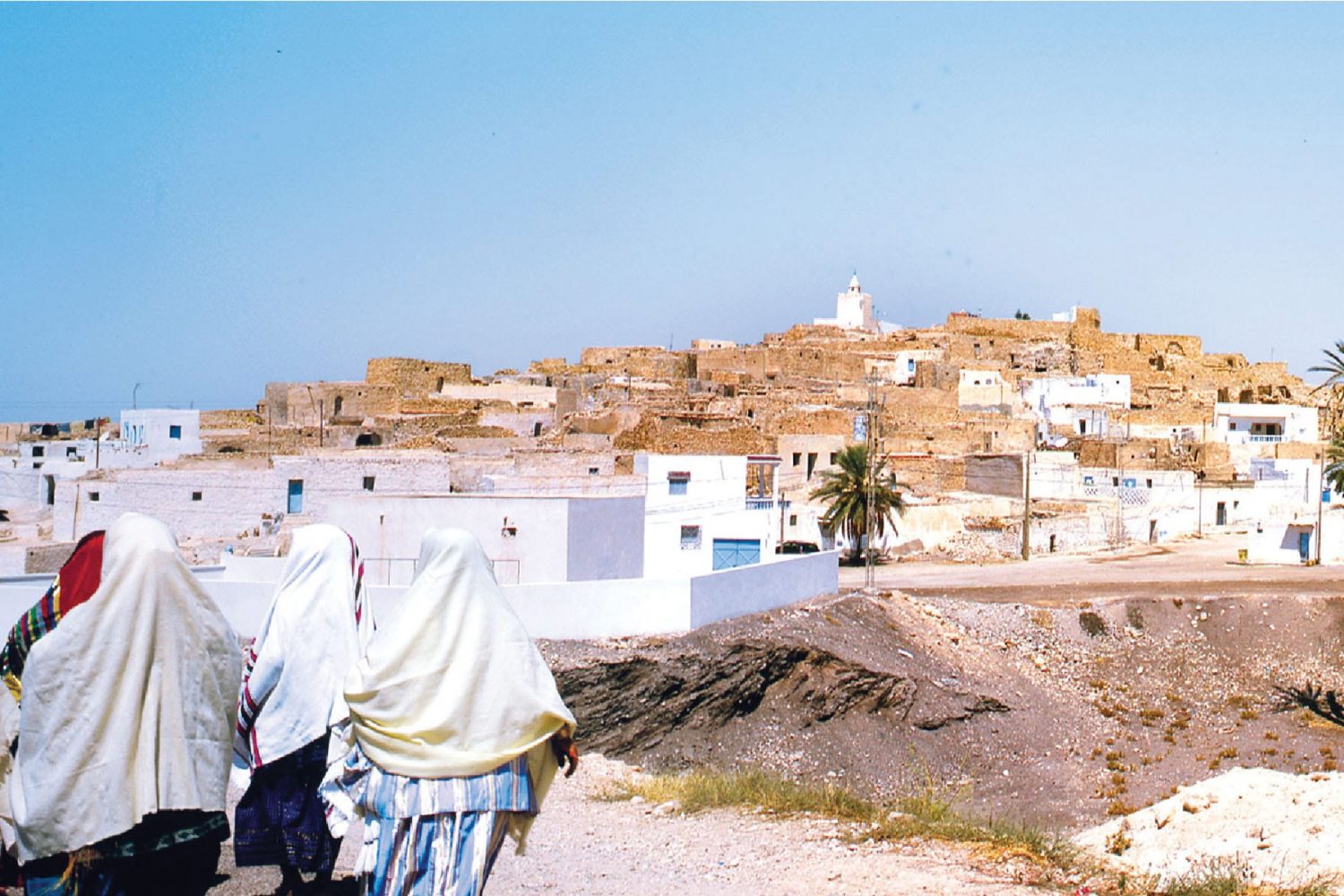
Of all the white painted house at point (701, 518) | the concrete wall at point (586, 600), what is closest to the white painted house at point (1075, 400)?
the white painted house at point (701, 518)

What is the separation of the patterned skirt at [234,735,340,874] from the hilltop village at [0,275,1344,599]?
38.0 feet

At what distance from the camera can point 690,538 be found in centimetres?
2173

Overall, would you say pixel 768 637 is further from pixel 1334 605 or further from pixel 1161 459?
pixel 1161 459

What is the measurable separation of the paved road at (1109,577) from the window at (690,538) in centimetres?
251

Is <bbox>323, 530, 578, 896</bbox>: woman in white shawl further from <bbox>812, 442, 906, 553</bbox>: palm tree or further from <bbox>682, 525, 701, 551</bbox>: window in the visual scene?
<bbox>812, 442, 906, 553</bbox>: palm tree

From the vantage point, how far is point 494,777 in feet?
12.5

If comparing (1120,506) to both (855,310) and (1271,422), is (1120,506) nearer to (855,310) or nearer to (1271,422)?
(1271,422)

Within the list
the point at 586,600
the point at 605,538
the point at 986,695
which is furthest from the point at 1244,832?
the point at 605,538

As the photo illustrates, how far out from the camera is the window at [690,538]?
2158 cm

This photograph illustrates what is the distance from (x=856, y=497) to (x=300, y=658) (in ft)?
72.1

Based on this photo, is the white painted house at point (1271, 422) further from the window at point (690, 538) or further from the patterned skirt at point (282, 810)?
the patterned skirt at point (282, 810)

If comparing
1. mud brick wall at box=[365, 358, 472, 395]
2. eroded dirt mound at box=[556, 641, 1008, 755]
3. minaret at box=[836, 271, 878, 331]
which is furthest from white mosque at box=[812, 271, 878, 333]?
eroded dirt mound at box=[556, 641, 1008, 755]

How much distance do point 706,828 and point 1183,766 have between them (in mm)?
10312

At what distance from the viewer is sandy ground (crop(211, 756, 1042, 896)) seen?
5.55m
